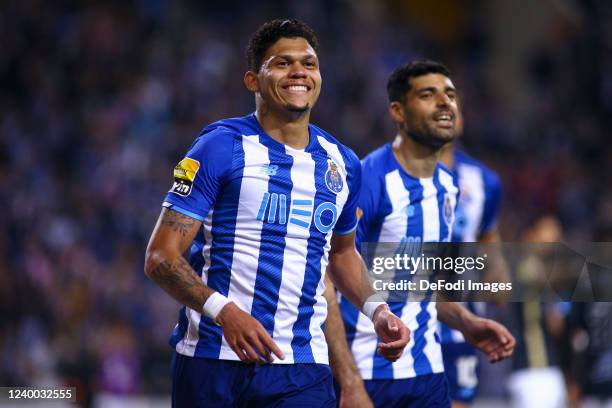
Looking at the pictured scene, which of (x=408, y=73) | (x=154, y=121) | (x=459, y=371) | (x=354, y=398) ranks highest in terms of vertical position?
(x=154, y=121)

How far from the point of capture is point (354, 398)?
4.74m

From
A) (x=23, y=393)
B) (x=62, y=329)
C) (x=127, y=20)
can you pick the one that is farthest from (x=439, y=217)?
(x=127, y=20)

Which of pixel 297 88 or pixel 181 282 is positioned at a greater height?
pixel 297 88

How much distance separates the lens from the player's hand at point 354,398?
4734 millimetres

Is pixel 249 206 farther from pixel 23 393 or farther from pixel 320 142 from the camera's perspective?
pixel 23 393

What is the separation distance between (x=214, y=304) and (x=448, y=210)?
6.86ft

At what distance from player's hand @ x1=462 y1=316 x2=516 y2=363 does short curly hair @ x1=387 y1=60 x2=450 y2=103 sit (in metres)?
1.34

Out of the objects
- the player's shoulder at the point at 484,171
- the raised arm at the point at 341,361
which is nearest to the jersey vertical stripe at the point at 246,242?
the raised arm at the point at 341,361

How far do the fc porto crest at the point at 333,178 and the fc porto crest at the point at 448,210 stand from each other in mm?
1216

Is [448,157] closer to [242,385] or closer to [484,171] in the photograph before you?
[484,171]

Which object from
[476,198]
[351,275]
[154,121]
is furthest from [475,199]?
[154,121]

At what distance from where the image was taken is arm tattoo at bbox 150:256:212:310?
13.1ft

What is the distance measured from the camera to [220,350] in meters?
4.19

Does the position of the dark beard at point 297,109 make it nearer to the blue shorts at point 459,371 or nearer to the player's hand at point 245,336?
the player's hand at point 245,336
